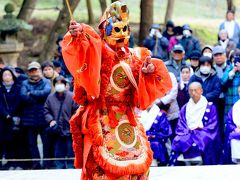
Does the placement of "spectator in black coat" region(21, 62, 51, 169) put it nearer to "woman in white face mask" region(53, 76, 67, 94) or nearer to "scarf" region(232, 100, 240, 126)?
"woman in white face mask" region(53, 76, 67, 94)

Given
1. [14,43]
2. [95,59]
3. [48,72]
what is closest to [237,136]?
[48,72]

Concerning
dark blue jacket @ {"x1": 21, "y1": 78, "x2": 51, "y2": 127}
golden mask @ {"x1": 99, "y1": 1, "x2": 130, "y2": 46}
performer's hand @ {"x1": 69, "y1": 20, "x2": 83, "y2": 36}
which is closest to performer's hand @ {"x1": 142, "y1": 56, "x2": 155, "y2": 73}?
golden mask @ {"x1": 99, "y1": 1, "x2": 130, "y2": 46}

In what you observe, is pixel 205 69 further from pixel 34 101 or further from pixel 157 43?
pixel 157 43

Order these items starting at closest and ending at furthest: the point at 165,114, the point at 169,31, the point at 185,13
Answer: the point at 165,114
the point at 169,31
the point at 185,13

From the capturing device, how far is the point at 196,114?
10.1m

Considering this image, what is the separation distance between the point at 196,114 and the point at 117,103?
345cm

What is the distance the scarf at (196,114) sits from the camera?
10.1 m

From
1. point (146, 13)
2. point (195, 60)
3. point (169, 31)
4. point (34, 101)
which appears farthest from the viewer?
point (146, 13)

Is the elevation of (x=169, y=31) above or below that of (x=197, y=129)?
above

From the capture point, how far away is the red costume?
6.73 meters

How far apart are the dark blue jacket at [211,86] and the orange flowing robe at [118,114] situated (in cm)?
373

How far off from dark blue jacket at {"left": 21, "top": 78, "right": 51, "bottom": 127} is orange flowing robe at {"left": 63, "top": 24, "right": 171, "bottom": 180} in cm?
412

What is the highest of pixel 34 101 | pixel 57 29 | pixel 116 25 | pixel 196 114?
pixel 116 25

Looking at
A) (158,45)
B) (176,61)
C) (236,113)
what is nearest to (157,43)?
(158,45)
